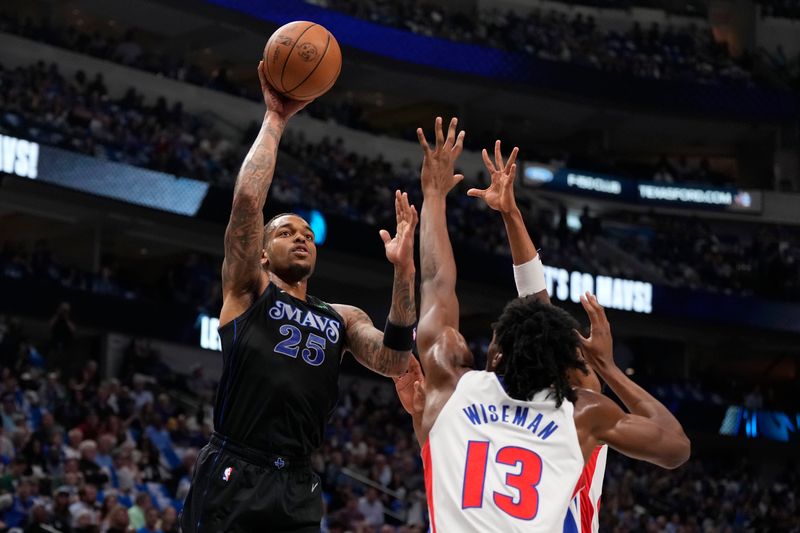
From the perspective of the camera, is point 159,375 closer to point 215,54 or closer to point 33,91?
point 33,91

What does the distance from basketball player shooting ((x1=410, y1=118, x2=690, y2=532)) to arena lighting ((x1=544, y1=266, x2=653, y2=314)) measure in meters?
22.9

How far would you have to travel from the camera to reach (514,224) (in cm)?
550

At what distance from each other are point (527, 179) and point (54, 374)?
18.2m

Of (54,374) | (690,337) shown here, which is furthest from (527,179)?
(54,374)

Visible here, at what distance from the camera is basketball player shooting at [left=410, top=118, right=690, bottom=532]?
4.21m

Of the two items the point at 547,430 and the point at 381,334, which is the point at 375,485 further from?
the point at 547,430

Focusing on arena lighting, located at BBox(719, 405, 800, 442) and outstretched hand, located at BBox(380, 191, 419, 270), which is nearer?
outstretched hand, located at BBox(380, 191, 419, 270)

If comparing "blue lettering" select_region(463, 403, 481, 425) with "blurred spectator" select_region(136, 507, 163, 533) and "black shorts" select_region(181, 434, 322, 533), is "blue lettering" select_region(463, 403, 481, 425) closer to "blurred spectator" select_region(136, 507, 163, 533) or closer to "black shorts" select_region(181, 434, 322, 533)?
"black shorts" select_region(181, 434, 322, 533)

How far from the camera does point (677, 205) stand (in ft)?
114

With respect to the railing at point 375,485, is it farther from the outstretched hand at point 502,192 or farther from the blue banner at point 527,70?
the outstretched hand at point 502,192

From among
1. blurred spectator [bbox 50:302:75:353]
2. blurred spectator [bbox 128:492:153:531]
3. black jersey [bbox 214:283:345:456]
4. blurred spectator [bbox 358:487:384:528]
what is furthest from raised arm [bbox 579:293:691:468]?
blurred spectator [bbox 50:302:75:353]

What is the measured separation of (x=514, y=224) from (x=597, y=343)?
88 cm

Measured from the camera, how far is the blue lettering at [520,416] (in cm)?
427

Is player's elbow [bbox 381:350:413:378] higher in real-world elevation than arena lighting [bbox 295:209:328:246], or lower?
lower
